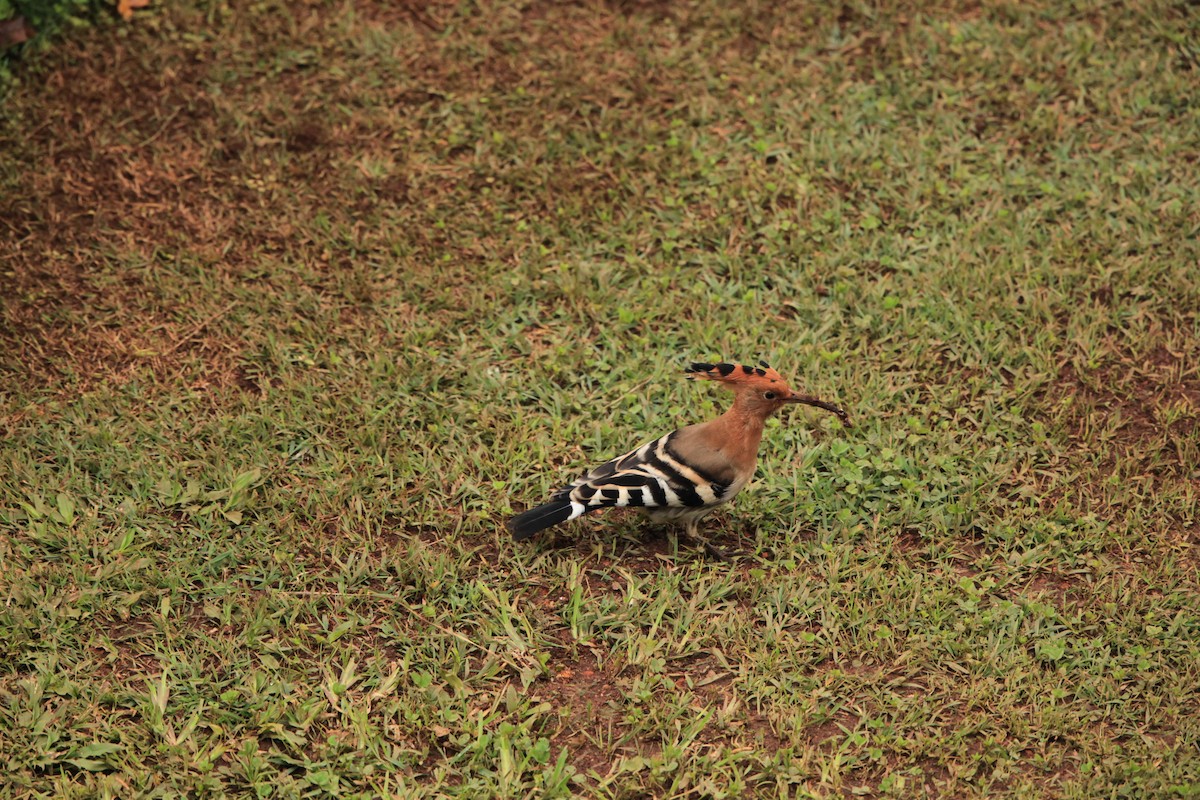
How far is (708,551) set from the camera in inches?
181

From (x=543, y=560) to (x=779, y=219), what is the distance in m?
2.45

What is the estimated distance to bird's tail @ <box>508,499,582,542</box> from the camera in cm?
433

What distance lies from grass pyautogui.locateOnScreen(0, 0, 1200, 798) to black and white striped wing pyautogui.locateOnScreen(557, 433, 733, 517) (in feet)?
1.02

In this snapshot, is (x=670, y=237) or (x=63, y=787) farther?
(x=670, y=237)

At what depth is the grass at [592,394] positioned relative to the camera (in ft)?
13.0

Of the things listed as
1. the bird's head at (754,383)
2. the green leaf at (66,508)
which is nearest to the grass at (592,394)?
the green leaf at (66,508)

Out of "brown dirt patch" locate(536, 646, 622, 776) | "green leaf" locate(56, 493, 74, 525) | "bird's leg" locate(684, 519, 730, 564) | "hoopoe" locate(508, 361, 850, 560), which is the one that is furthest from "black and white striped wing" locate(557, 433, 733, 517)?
"green leaf" locate(56, 493, 74, 525)

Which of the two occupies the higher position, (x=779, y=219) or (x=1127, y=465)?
(x=779, y=219)

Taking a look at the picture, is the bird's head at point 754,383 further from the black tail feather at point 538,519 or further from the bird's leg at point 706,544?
the black tail feather at point 538,519

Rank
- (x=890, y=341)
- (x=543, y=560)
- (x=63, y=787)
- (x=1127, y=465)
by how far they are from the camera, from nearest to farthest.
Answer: (x=63, y=787) < (x=543, y=560) < (x=1127, y=465) < (x=890, y=341)

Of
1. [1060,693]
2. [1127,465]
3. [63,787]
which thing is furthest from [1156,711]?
[63,787]

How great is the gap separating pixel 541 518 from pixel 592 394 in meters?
1.00

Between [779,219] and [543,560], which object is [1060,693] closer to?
[543,560]

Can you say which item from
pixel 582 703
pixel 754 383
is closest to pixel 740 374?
pixel 754 383
